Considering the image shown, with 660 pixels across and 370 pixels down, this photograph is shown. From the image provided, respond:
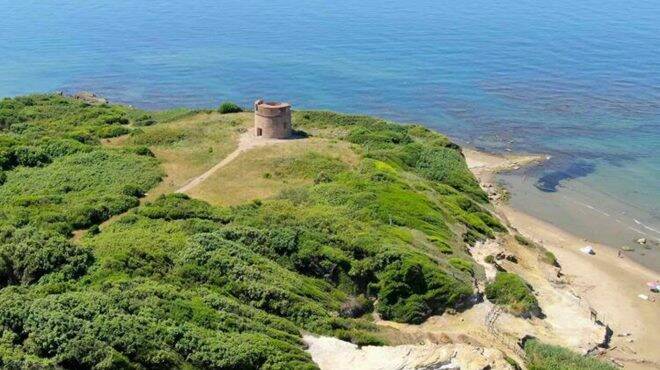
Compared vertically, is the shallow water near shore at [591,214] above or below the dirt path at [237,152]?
below

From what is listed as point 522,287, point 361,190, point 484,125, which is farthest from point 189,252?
point 484,125

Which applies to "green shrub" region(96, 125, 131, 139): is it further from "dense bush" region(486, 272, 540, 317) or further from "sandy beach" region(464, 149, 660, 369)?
"dense bush" region(486, 272, 540, 317)

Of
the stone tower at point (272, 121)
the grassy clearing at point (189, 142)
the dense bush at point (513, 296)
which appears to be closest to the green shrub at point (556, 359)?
the dense bush at point (513, 296)

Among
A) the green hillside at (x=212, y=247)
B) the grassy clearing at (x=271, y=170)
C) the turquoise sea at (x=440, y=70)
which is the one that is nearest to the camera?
the green hillside at (x=212, y=247)

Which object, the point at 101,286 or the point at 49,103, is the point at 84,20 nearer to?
the point at 49,103

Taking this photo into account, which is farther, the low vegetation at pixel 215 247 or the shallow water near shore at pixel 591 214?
the shallow water near shore at pixel 591 214

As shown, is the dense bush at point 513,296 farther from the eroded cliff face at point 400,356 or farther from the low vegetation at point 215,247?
the eroded cliff face at point 400,356

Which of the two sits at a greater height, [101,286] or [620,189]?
[101,286]

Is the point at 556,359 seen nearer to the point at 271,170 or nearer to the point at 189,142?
the point at 271,170
